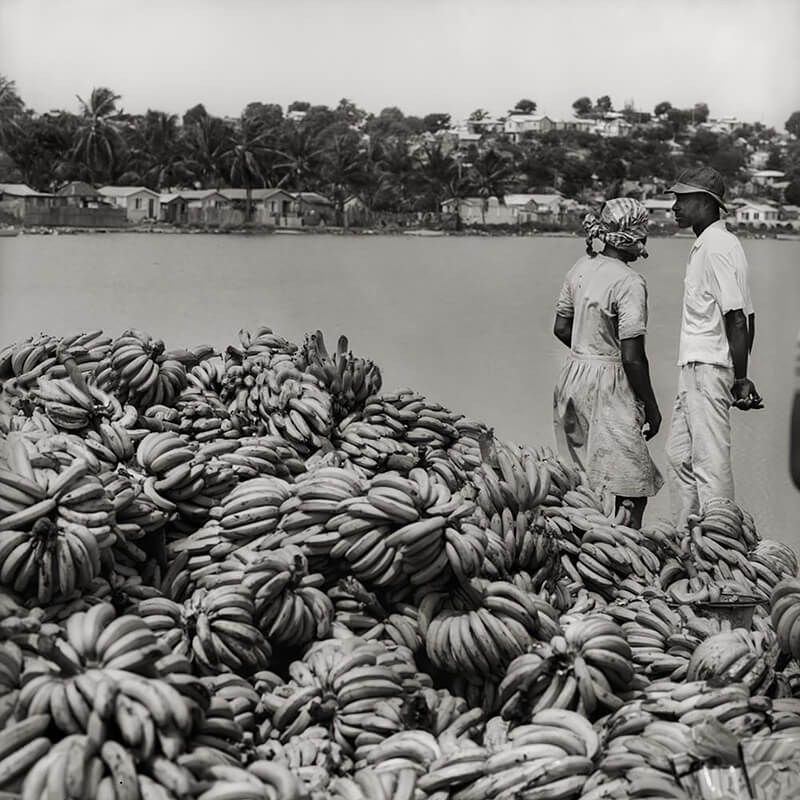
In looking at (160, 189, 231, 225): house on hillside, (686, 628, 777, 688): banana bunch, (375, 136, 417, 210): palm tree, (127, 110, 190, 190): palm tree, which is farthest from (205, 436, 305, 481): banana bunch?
(375, 136, 417, 210): palm tree

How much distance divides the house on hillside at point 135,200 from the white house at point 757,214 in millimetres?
9206

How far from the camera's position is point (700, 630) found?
238cm

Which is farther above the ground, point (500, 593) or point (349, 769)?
point (500, 593)

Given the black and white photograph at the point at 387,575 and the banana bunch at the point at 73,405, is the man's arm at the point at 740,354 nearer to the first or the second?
the black and white photograph at the point at 387,575

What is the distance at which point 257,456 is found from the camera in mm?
2830

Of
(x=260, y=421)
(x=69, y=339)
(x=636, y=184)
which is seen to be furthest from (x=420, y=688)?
(x=636, y=184)

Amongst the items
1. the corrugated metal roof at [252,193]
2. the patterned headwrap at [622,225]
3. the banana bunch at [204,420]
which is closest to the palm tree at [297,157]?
the corrugated metal roof at [252,193]

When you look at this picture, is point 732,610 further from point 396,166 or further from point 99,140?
point 396,166

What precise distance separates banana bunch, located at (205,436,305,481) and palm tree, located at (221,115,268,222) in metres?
13.8

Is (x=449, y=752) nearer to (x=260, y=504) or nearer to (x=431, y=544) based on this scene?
(x=431, y=544)

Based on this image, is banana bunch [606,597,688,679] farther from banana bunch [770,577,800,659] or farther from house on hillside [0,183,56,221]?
house on hillside [0,183,56,221]

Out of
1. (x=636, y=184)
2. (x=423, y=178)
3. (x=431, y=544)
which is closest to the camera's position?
(x=431, y=544)

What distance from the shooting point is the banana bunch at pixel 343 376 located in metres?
3.31

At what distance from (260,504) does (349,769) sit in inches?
30.4
